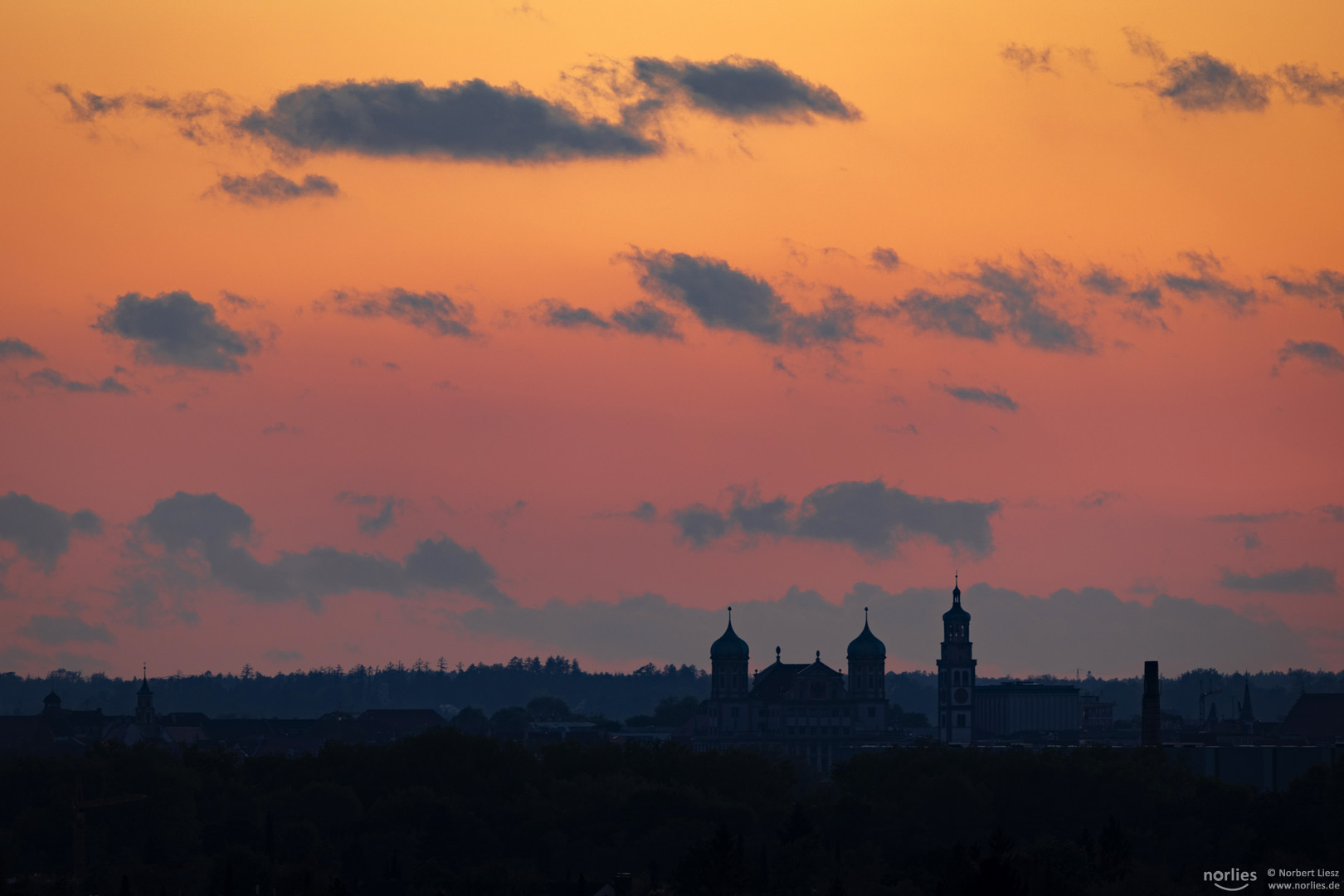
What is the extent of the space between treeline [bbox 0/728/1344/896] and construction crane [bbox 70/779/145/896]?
508 mm

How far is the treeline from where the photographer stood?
132625 mm

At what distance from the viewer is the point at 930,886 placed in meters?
128

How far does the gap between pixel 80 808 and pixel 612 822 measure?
3792cm

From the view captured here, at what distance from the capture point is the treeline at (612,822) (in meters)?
133

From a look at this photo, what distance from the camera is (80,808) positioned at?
509 feet

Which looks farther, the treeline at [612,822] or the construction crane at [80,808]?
the construction crane at [80,808]

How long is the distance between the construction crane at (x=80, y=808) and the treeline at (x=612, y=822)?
51cm

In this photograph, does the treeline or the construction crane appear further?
the construction crane

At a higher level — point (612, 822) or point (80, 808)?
point (80, 808)

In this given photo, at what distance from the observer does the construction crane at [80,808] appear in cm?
14462

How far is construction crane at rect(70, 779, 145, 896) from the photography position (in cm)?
14462

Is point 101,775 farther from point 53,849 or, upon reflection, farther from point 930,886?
point 930,886

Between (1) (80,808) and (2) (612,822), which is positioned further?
(2) (612,822)

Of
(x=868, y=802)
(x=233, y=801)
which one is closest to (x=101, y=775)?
(x=233, y=801)
